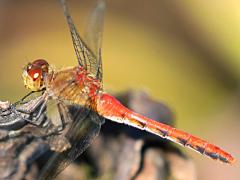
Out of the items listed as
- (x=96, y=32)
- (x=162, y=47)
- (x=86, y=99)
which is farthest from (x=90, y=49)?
(x=162, y=47)

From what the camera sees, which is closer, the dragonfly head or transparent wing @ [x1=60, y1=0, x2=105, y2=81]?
the dragonfly head

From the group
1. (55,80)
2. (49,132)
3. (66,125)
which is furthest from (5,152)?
(55,80)

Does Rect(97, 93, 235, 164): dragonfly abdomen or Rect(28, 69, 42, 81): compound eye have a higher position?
Rect(28, 69, 42, 81): compound eye

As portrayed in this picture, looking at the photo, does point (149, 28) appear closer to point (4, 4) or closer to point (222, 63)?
point (222, 63)

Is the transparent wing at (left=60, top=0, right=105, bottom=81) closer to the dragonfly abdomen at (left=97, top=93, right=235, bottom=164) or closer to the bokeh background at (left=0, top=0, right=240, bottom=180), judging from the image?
the dragonfly abdomen at (left=97, top=93, right=235, bottom=164)

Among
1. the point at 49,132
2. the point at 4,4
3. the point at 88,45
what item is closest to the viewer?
the point at 49,132

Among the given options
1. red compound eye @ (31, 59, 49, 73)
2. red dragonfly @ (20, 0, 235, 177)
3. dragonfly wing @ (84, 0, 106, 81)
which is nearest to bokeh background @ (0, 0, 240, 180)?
dragonfly wing @ (84, 0, 106, 81)
